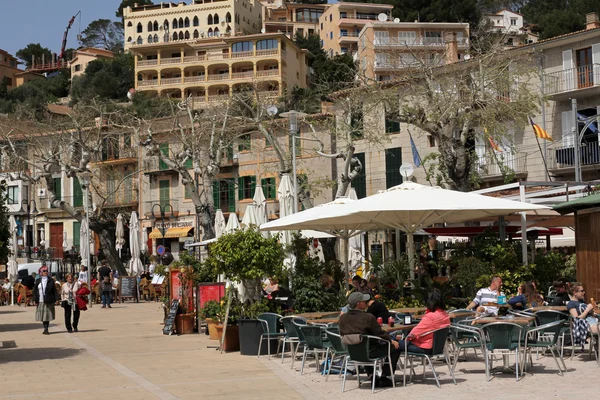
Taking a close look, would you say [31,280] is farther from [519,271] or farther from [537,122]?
[519,271]

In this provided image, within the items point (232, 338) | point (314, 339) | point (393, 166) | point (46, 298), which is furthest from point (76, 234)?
point (314, 339)

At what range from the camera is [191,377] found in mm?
12492

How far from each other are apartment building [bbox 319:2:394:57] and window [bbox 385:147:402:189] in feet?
187

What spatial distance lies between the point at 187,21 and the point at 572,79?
80164 mm

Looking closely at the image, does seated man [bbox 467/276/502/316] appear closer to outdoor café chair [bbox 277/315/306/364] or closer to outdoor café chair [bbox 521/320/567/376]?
outdoor café chair [bbox 521/320/567/376]

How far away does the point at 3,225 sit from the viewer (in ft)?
66.3

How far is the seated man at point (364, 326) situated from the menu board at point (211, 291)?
8.19m

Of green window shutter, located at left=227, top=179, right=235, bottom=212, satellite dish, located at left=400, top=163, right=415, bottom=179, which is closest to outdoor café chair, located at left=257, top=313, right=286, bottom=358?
satellite dish, located at left=400, top=163, right=415, bottom=179

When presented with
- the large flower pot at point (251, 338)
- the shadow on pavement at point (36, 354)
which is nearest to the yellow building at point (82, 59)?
the shadow on pavement at point (36, 354)

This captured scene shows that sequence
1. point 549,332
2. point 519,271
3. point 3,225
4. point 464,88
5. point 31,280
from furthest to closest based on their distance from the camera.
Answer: point 31,280
point 464,88
point 3,225
point 519,271
point 549,332

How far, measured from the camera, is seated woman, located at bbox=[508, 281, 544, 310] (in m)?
14.1

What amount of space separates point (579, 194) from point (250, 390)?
39.1ft

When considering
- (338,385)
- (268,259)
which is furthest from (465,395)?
(268,259)

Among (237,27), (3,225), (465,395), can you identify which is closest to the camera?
(465,395)
